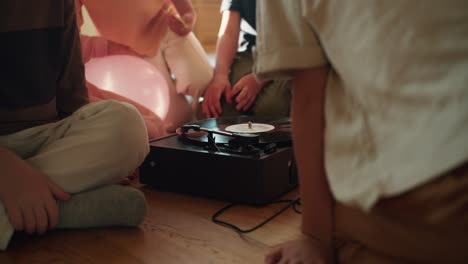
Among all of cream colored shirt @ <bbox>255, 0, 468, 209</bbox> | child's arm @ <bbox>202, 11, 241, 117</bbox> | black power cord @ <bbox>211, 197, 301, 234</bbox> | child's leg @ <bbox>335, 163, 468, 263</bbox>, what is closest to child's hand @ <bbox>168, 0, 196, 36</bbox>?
child's arm @ <bbox>202, 11, 241, 117</bbox>

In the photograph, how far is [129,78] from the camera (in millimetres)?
1242

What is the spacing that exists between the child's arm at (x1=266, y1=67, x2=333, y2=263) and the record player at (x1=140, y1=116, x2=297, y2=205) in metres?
0.27

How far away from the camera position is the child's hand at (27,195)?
750 mm

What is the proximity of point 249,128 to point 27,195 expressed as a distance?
0.48 metres

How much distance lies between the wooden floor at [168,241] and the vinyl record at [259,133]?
0.47 feet

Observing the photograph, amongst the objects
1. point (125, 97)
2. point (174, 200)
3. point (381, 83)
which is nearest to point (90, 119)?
point (174, 200)

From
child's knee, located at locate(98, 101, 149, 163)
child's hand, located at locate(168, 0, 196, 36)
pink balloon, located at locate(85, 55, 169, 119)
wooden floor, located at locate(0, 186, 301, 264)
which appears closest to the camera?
wooden floor, located at locate(0, 186, 301, 264)

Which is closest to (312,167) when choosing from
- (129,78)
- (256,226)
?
(256,226)

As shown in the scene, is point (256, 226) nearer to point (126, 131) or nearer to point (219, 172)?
point (219, 172)

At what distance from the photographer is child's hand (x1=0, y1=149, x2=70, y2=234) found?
2.46ft

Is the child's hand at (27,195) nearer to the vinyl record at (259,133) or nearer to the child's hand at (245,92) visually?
the vinyl record at (259,133)

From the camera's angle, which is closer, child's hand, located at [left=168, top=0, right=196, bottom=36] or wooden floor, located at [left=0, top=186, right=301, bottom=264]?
wooden floor, located at [left=0, top=186, right=301, bottom=264]

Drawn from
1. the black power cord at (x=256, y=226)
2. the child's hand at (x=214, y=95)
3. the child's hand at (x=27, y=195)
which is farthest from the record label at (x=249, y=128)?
the child's hand at (x=27, y=195)

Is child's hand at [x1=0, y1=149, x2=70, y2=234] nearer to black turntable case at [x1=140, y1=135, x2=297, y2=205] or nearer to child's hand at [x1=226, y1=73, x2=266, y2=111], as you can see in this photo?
black turntable case at [x1=140, y1=135, x2=297, y2=205]
